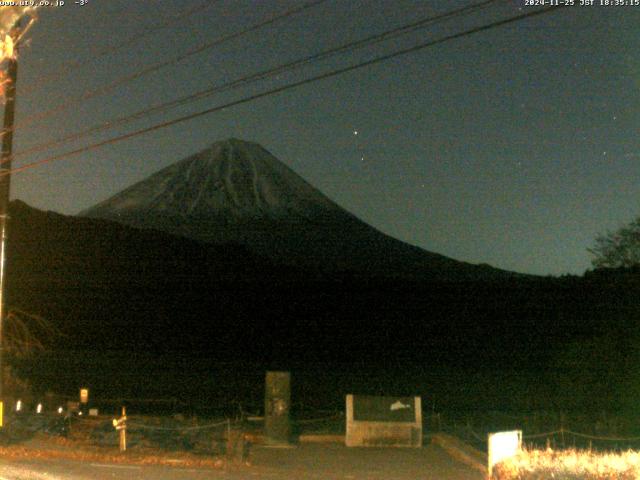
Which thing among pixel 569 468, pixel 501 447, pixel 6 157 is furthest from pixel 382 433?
pixel 569 468

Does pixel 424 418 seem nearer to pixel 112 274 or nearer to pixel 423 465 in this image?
pixel 423 465

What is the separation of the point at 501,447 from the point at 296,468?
20.9ft

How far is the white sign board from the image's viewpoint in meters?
12.7

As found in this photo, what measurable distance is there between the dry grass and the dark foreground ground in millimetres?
4565

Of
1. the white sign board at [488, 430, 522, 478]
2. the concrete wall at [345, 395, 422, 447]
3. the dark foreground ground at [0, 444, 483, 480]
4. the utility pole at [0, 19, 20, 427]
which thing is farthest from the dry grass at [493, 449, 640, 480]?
the utility pole at [0, 19, 20, 427]

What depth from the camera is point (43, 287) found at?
68.4m

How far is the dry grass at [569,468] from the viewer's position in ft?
33.9

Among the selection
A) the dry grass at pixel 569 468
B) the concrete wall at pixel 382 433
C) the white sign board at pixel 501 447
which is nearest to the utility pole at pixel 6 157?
the concrete wall at pixel 382 433

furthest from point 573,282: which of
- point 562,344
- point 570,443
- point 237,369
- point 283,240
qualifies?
point 283,240

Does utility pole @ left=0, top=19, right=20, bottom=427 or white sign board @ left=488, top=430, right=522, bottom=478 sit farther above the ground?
utility pole @ left=0, top=19, right=20, bottom=427

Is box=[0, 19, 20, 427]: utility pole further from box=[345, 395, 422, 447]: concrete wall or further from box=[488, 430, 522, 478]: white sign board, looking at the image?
box=[488, 430, 522, 478]: white sign board

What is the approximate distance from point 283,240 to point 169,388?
78.1 meters

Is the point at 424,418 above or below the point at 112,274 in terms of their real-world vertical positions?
below

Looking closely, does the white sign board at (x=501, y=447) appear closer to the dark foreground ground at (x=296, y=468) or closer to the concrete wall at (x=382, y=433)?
the dark foreground ground at (x=296, y=468)
